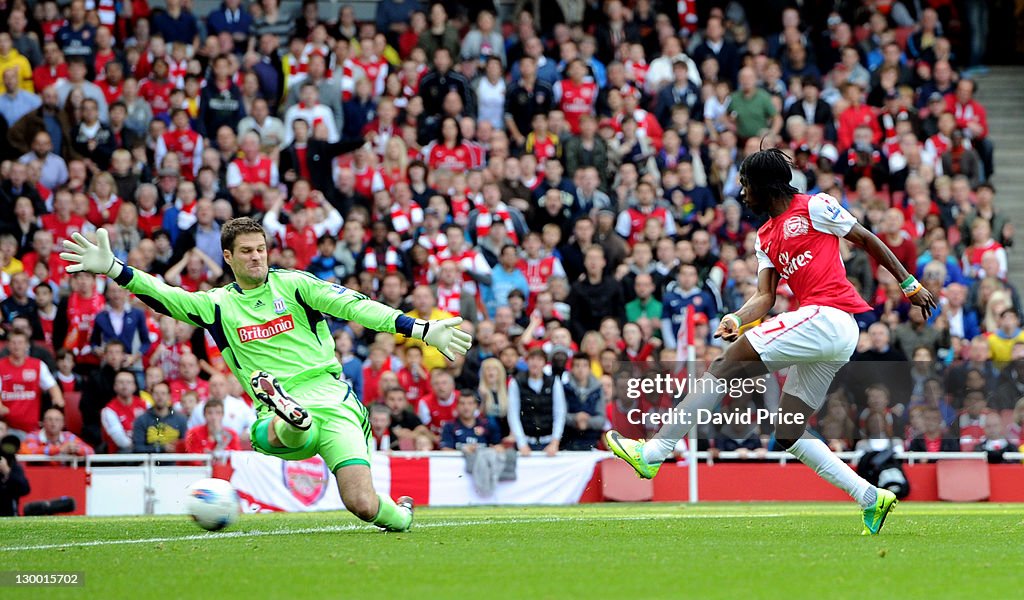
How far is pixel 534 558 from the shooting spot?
25.7ft

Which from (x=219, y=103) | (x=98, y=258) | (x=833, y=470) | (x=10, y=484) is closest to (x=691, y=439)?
(x=10, y=484)

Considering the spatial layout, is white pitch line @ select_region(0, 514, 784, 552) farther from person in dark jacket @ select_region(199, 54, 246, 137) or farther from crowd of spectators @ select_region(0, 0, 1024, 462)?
person in dark jacket @ select_region(199, 54, 246, 137)

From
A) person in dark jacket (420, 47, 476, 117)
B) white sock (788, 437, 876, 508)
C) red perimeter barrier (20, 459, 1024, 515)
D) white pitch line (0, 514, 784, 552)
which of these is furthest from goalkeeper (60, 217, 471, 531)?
person in dark jacket (420, 47, 476, 117)

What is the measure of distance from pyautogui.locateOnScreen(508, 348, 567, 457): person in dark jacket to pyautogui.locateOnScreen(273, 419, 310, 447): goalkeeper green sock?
312 inches

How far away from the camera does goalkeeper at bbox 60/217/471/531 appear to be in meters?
9.10

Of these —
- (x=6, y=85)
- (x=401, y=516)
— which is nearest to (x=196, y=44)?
(x=6, y=85)

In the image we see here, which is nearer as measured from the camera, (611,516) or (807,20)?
(611,516)

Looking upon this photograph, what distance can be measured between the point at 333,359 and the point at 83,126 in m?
11.5

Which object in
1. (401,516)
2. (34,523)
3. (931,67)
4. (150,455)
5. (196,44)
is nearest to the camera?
(401,516)

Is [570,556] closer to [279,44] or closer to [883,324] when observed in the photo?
[883,324]

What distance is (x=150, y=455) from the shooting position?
15570 mm

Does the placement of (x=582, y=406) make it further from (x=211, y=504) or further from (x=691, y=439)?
(x=211, y=504)

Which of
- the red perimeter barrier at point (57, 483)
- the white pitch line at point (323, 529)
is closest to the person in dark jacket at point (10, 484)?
the red perimeter barrier at point (57, 483)

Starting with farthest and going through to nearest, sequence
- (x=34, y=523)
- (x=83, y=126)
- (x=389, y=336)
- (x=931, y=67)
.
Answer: (x=931, y=67) < (x=83, y=126) < (x=389, y=336) < (x=34, y=523)
